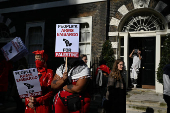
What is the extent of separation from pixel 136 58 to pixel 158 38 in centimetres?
132

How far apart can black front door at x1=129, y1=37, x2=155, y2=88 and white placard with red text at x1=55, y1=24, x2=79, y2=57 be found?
20.4 ft

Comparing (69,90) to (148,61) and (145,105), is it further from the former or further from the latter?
(148,61)

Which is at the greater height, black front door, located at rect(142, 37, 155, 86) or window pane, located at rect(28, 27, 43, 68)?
window pane, located at rect(28, 27, 43, 68)

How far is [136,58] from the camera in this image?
8602 millimetres

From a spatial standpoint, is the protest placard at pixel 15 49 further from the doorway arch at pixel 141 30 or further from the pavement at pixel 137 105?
the doorway arch at pixel 141 30

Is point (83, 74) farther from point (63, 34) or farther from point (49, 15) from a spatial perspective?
point (49, 15)

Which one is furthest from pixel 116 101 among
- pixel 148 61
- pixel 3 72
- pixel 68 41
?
pixel 148 61

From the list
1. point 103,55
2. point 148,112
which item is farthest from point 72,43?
point 103,55

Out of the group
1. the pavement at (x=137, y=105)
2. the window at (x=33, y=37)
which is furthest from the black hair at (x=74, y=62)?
the window at (x=33, y=37)

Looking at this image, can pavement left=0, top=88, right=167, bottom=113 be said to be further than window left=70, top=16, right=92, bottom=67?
No

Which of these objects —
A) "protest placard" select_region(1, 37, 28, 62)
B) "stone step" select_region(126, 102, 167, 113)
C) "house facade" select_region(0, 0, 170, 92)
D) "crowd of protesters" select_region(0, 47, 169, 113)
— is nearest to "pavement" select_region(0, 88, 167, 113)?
"stone step" select_region(126, 102, 167, 113)

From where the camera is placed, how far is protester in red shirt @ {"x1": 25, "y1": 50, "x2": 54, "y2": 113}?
3.14 meters

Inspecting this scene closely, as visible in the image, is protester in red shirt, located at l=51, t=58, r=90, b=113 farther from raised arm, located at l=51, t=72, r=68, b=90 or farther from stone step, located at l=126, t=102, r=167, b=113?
stone step, located at l=126, t=102, r=167, b=113

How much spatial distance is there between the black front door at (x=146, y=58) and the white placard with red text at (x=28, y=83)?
654 centimetres
